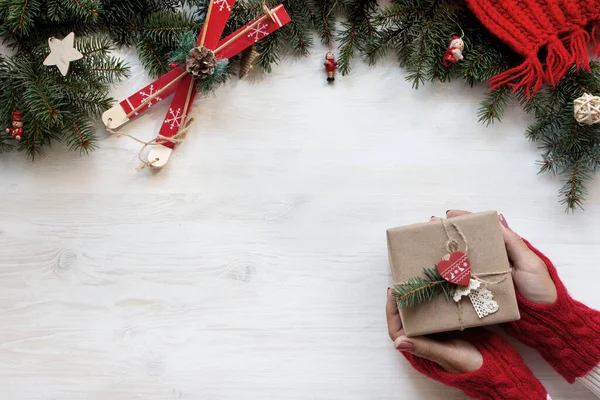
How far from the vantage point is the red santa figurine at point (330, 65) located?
1.10 metres

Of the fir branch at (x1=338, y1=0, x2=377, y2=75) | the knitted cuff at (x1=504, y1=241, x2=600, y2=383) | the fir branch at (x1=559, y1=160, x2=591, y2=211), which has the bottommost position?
the knitted cuff at (x1=504, y1=241, x2=600, y2=383)

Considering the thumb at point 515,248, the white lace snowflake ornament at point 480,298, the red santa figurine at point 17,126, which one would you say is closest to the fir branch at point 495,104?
the thumb at point 515,248

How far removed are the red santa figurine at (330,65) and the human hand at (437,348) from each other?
0.48 metres

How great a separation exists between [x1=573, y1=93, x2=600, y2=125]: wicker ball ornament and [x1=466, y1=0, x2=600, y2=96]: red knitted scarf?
70 millimetres

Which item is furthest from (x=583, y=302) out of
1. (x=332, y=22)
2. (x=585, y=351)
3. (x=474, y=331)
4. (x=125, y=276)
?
(x=125, y=276)

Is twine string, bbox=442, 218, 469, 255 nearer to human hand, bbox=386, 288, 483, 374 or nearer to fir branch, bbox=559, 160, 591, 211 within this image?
human hand, bbox=386, 288, 483, 374

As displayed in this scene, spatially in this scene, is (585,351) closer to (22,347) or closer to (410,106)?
(410,106)

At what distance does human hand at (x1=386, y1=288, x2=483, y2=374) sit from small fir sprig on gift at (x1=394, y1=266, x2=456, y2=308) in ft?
0.17

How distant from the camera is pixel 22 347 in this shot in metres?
1.11

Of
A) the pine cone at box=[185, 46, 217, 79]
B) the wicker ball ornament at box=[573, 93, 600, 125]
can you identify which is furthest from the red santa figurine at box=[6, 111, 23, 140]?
the wicker ball ornament at box=[573, 93, 600, 125]

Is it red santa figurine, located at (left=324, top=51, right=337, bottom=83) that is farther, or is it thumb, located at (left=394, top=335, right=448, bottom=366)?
red santa figurine, located at (left=324, top=51, right=337, bottom=83)

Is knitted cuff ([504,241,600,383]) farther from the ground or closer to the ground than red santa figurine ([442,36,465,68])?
closer to the ground

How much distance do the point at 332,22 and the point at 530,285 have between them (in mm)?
687

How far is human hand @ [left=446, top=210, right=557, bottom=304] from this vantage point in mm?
1017
